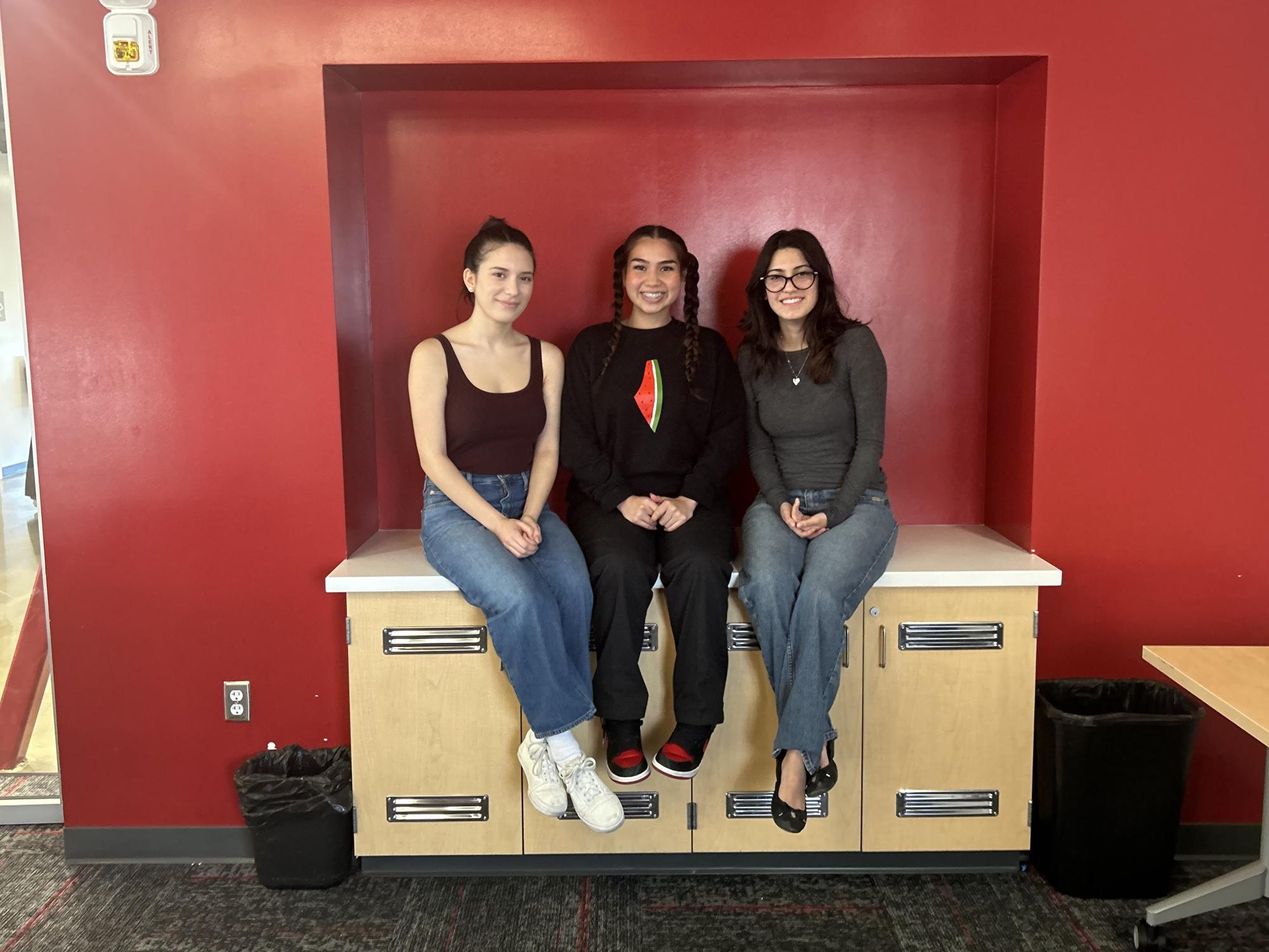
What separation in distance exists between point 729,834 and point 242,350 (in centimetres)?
187

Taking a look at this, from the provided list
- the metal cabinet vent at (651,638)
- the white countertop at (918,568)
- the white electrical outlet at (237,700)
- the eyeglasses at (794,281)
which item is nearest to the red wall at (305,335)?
the white electrical outlet at (237,700)

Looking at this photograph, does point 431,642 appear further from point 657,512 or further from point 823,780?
point 823,780

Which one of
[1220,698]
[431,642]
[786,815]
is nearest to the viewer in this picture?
[1220,698]

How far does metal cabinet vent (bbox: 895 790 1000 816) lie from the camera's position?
2699 mm

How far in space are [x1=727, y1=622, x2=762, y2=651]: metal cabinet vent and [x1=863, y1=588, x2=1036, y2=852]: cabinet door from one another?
291 mm

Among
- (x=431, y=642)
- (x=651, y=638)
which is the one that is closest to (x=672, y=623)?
(x=651, y=638)

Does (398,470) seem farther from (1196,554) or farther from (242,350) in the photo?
(1196,554)

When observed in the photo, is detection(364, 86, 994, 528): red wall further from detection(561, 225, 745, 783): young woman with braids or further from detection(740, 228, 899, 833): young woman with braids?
detection(740, 228, 899, 833): young woman with braids

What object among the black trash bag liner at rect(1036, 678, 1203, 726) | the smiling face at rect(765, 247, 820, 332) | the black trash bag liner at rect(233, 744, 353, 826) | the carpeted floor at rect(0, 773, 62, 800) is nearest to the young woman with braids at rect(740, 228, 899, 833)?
the smiling face at rect(765, 247, 820, 332)

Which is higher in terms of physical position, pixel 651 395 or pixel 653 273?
pixel 653 273

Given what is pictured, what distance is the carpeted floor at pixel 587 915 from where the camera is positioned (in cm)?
247

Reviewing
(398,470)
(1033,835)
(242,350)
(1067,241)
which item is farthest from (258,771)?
(1067,241)

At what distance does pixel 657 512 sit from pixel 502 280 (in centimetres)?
75

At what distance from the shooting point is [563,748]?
8.32 ft
